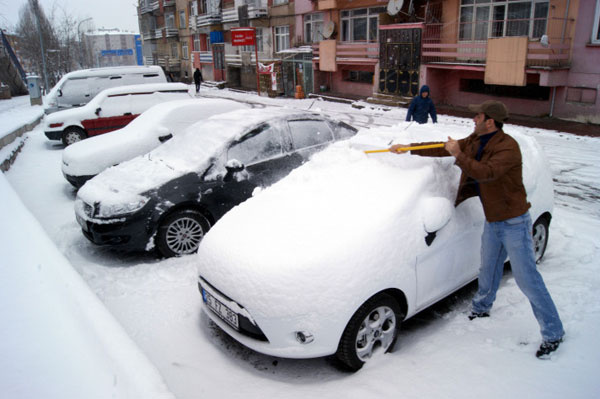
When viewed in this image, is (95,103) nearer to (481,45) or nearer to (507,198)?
(507,198)

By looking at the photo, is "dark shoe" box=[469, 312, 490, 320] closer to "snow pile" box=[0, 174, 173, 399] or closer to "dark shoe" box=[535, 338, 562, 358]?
"dark shoe" box=[535, 338, 562, 358]

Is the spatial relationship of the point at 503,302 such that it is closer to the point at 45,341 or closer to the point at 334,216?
the point at 334,216

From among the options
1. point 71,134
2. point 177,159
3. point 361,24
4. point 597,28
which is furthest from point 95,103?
point 361,24

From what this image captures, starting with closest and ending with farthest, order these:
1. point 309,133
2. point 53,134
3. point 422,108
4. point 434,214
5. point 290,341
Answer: point 290,341
point 434,214
point 309,133
point 422,108
point 53,134

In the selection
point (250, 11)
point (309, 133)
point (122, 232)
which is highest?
point (250, 11)

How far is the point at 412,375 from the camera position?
3180 millimetres

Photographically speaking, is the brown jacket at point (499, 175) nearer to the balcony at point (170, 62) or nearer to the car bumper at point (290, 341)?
the car bumper at point (290, 341)

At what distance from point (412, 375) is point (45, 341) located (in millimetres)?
2435

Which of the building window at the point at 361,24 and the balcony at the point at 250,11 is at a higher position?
the balcony at the point at 250,11

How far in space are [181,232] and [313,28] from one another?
23473mm

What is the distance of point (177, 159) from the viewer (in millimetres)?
5656

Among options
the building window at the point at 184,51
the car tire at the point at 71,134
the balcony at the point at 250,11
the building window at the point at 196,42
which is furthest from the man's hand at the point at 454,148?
the building window at the point at 184,51

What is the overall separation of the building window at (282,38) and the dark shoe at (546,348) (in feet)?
91.0

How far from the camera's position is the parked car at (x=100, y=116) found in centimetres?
1166
